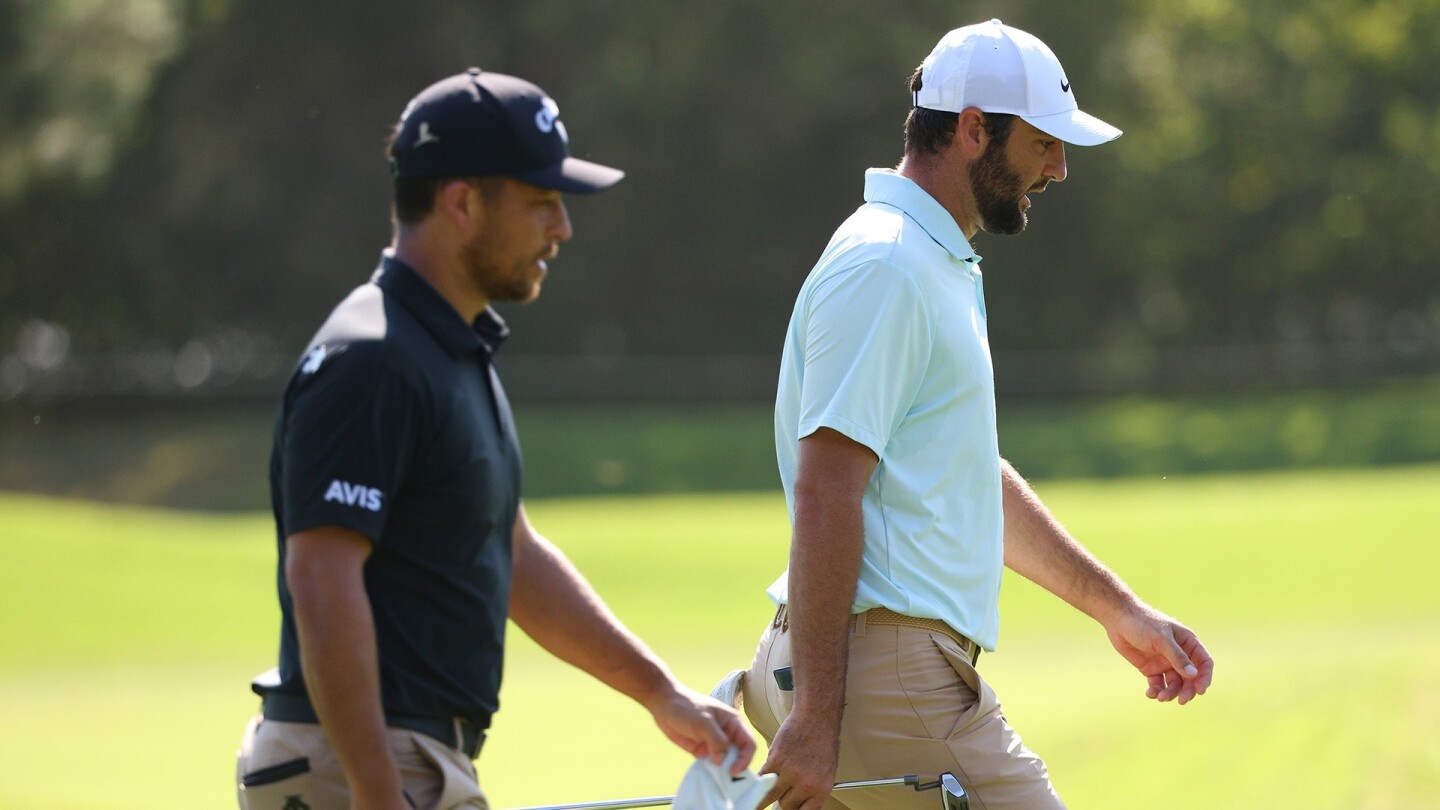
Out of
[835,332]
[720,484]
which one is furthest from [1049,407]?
[835,332]

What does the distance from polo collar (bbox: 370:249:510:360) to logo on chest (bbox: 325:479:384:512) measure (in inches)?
11.9

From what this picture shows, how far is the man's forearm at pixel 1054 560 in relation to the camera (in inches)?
167

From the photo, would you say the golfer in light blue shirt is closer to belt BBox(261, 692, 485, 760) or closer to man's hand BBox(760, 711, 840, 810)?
man's hand BBox(760, 711, 840, 810)

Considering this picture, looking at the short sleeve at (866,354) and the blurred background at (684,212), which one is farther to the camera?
the blurred background at (684,212)

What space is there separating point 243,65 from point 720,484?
52.8 feet

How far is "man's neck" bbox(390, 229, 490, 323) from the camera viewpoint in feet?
9.68

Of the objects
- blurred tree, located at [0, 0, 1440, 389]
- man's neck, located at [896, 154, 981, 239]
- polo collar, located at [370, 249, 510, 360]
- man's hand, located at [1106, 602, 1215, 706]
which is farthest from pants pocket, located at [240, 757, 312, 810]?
blurred tree, located at [0, 0, 1440, 389]

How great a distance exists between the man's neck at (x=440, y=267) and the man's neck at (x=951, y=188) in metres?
1.29

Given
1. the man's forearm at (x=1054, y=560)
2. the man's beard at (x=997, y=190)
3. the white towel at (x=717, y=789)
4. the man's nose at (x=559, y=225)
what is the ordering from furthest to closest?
the man's forearm at (x=1054, y=560) < the man's beard at (x=997, y=190) < the white towel at (x=717, y=789) < the man's nose at (x=559, y=225)

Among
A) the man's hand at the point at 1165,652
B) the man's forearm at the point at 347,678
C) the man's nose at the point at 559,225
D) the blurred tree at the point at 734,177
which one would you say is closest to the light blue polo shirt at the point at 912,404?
the man's hand at the point at 1165,652

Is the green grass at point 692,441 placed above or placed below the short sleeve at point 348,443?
above

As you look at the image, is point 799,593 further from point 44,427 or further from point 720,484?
point 44,427

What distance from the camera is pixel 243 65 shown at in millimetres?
39188

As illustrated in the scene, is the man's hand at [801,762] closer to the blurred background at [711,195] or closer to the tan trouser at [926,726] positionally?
the tan trouser at [926,726]
